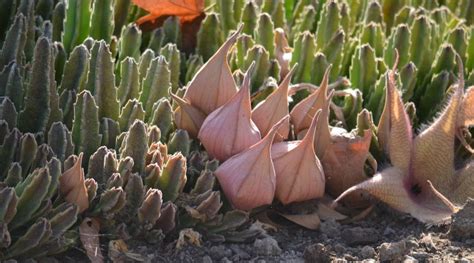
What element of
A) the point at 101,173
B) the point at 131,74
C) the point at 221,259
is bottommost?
the point at 221,259

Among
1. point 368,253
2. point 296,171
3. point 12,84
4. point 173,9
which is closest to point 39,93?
point 12,84

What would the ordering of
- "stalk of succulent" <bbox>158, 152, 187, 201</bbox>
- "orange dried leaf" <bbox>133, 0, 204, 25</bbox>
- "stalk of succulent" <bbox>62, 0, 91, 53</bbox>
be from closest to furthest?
"stalk of succulent" <bbox>158, 152, 187, 201</bbox>, "stalk of succulent" <bbox>62, 0, 91, 53</bbox>, "orange dried leaf" <bbox>133, 0, 204, 25</bbox>

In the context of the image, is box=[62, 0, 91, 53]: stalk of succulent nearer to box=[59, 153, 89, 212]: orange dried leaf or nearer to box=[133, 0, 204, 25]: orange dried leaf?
box=[133, 0, 204, 25]: orange dried leaf

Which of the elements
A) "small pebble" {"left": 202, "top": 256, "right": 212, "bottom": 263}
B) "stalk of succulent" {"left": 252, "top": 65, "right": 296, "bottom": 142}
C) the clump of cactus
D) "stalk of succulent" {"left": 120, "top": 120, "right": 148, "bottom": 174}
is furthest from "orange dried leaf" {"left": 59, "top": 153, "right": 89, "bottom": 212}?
"stalk of succulent" {"left": 252, "top": 65, "right": 296, "bottom": 142}

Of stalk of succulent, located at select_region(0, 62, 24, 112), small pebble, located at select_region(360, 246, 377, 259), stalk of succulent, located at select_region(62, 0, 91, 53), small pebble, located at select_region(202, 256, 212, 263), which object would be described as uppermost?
stalk of succulent, located at select_region(62, 0, 91, 53)

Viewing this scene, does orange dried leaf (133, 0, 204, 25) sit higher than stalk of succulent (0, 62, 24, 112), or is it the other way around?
orange dried leaf (133, 0, 204, 25)

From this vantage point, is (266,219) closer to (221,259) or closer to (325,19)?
(221,259)

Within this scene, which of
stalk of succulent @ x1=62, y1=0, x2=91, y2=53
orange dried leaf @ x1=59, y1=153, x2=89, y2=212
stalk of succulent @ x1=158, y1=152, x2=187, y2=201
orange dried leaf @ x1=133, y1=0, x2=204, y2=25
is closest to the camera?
orange dried leaf @ x1=59, y1=153, x2=89, y2=212

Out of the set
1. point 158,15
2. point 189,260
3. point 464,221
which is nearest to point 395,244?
point 464,221
